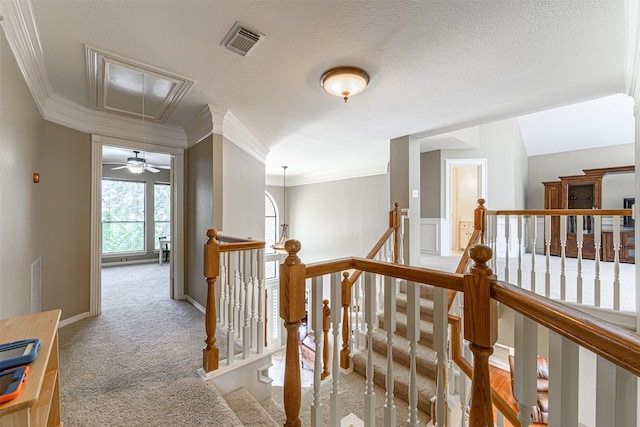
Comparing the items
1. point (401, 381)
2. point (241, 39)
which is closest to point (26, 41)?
point (241, 39)

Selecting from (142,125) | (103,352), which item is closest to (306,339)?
(103,352)

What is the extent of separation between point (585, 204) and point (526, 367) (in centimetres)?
676

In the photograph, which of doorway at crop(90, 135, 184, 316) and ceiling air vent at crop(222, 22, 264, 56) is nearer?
ceiling air vent at crop(222, 22, 264, 56)

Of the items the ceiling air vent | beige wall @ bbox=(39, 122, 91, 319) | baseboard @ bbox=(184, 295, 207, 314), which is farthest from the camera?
baseboard @ bbox=(184, 295, 207, 314)

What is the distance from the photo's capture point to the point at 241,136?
3.48 meters

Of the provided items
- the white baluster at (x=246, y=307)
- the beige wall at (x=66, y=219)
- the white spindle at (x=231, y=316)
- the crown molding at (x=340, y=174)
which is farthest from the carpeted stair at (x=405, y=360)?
the crown molding at (x=340, y=174)

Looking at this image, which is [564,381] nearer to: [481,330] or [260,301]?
[481,330]

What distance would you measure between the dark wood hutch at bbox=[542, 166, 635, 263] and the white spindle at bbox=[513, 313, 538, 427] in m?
5.98

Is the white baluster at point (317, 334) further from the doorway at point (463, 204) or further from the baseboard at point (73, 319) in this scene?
the doorway at point (463, 204)

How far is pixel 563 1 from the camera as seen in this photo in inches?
57.1

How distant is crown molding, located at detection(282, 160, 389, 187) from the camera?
240 inches

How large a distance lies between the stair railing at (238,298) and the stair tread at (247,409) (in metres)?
0.22

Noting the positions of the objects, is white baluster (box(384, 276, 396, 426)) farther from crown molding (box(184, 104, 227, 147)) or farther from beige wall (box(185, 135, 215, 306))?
crown molding (box(184, 104, 227, 147))

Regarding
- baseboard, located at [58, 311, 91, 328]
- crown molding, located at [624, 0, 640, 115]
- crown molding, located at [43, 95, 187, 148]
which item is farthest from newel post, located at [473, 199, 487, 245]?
baseboard, located at [58, 311, 91, 328]
